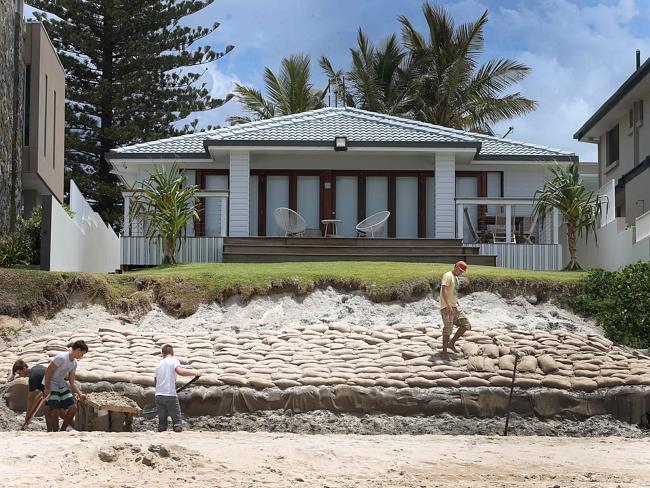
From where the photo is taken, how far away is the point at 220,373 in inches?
688

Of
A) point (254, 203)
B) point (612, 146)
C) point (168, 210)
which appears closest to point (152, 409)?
point (168, 210)

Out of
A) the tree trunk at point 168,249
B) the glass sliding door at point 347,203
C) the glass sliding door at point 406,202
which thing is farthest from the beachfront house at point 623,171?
the tree trunk at point 168,249

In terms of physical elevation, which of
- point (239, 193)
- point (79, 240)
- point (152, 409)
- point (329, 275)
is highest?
point (239, 193)

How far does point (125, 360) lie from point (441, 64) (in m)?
27.6

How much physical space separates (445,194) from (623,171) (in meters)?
7.43

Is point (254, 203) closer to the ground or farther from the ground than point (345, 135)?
closer to the ground

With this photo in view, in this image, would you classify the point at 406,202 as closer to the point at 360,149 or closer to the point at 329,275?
the point at 360,149

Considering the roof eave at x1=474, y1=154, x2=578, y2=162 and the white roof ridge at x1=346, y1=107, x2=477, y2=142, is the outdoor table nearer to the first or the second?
the white roof ridge at x1=346, y1=107, x2=477, y2=142

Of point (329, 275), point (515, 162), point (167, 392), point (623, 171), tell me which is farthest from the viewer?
point (623, 171)

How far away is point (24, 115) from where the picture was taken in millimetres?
26469

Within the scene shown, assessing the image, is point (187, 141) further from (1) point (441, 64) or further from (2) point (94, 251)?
(1) point (441, 64)

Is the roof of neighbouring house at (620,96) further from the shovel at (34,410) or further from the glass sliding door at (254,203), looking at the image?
the shovel at (34,410)

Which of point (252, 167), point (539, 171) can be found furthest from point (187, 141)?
point (539, 171)

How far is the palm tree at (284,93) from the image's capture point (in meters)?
44.8
